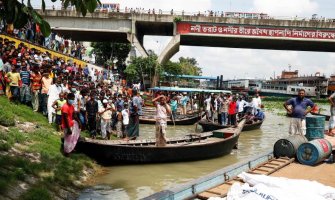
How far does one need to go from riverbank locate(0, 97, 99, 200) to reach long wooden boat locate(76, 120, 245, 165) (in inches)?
14.7

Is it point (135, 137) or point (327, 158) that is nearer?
point (327, 158)

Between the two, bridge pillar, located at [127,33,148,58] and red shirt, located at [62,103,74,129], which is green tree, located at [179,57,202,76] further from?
red shirt, located at [62,103,74,129]

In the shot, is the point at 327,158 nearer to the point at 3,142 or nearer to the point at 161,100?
the point at 161,100

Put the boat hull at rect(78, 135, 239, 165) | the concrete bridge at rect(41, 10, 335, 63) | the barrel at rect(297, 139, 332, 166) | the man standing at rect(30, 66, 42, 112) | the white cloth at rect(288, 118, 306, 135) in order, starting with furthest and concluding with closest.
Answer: the concrete bridge at rect(41, 10, 335, 63) → the man standing at rect(30, 66, 42, 112) → the boat hull at rect(78, 135, 239, 165) → the white cloth at rect(288, 118, 306, 135) → the barrel at rect(297, 139, 332, 166)

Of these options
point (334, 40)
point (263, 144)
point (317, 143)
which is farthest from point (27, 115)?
point (334, 40)

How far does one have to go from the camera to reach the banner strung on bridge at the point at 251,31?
121ft

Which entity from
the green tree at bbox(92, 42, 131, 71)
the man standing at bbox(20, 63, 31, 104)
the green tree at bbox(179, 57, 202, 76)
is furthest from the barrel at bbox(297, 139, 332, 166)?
the green tree at bbox(179, 57, 202, 76)

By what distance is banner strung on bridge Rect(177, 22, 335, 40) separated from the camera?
36781 mm

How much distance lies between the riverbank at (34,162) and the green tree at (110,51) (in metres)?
38.3

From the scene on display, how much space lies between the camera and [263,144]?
17.3 m

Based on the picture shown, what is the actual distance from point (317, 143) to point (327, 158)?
26.7 inches

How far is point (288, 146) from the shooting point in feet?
25.4

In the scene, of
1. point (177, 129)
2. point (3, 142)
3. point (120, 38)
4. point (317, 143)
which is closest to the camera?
point (317, 143)

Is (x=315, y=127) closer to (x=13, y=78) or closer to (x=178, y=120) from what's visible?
(x=13, y=78)
